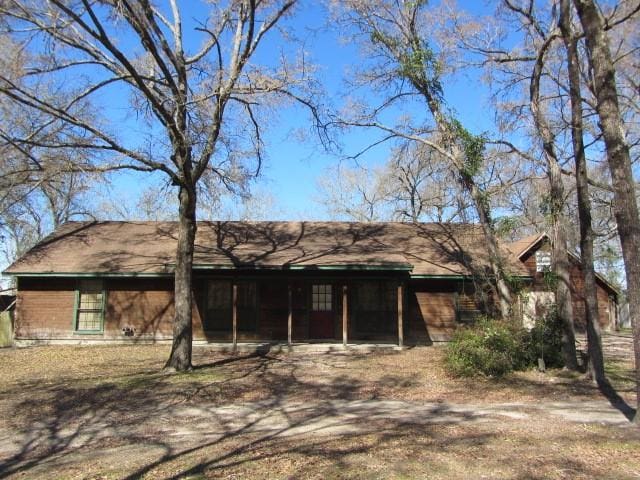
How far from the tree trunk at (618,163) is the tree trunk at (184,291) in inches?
370

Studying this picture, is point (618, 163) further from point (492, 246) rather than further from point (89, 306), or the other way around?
point (89, 306)

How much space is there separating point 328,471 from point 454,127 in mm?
12747

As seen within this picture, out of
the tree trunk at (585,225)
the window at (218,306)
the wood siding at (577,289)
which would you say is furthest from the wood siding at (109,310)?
the wood siding at (577,289)

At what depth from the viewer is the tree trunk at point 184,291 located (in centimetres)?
1344

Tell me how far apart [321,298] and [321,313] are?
559 millimetres

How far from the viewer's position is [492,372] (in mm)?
12914

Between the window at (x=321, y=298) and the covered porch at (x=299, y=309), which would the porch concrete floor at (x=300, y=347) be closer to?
the covered porch at (x=299, y=309)

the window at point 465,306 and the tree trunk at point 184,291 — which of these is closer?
the tree trunk at point 184,291

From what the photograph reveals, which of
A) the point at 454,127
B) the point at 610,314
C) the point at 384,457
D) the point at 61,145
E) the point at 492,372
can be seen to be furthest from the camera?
the point at 610,314

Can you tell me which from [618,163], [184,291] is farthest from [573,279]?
[184,291]

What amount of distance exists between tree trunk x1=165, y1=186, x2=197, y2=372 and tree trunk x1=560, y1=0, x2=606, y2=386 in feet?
31.4

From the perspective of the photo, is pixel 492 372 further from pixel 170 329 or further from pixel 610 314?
pixel 610 314

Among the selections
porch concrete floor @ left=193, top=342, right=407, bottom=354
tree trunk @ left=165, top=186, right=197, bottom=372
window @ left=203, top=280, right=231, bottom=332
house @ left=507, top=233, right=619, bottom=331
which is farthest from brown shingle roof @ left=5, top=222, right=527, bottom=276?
tree trunk @ left=165, top=186, right=197, bottom=372

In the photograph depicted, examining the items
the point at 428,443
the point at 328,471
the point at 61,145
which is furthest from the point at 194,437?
the point at 61,145
